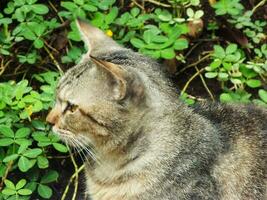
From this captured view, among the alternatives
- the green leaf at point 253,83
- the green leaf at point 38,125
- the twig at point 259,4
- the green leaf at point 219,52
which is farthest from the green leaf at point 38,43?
the twig at point 259,4

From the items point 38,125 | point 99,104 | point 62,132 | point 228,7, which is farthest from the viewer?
point 228,7

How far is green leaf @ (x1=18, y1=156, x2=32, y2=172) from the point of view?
3062mm

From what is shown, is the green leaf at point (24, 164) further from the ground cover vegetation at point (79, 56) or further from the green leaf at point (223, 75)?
the green leaf at point (223, 75)

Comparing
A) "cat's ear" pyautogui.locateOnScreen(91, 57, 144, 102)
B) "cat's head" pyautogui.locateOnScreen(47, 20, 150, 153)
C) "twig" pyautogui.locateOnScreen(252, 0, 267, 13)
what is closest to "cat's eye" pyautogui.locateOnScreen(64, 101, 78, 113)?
"cat's head" pyautogui.locateOnScreen(47, 20, 150, 153)

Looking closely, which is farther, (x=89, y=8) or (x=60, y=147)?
(x=89, y=8)

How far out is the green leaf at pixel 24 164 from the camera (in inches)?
121

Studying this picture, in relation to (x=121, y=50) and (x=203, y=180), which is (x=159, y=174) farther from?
(x=121, y=50)

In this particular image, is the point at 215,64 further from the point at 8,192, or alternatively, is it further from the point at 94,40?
the point at 8,192

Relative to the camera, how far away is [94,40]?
288cm

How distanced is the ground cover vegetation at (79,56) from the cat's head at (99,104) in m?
0.49

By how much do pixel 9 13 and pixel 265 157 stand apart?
174 cm

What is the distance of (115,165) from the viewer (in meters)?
2.72

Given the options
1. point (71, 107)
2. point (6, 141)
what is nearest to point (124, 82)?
point (71, 107)

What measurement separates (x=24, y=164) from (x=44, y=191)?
Result: 183 mm
